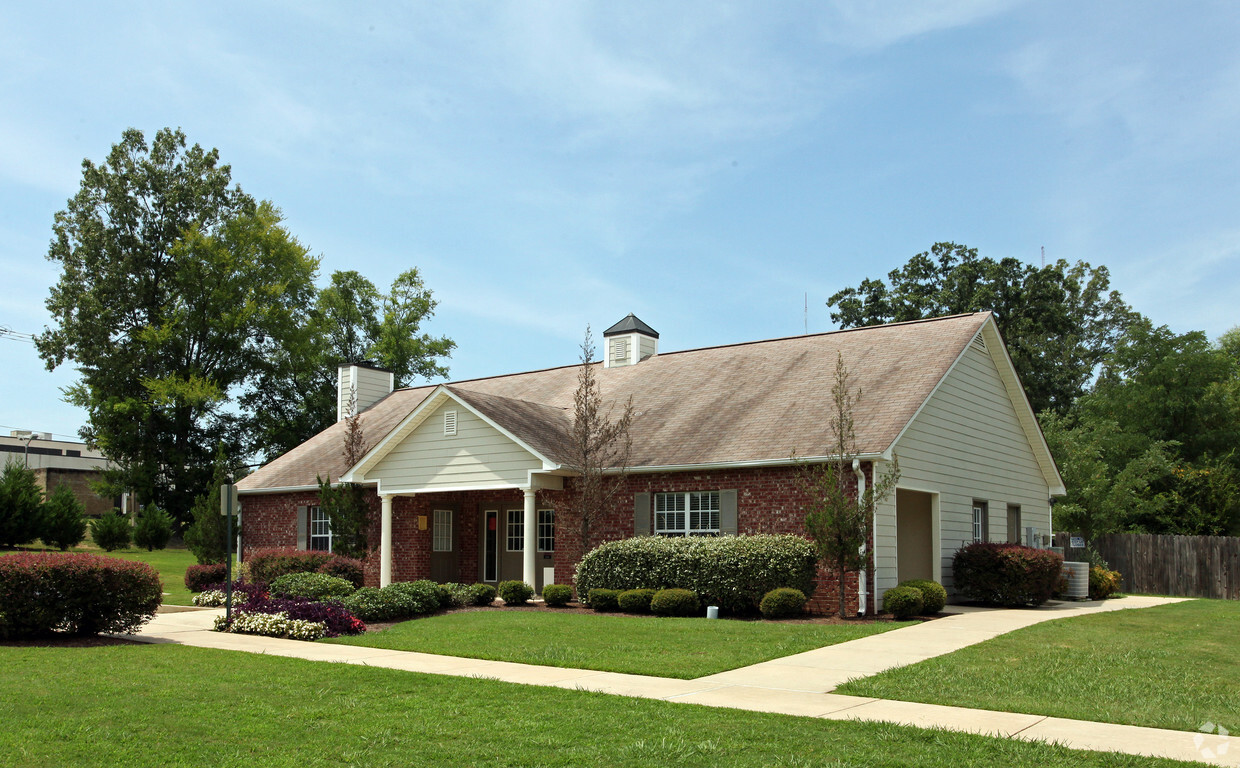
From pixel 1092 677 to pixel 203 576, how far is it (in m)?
20.9

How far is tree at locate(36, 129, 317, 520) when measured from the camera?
1721 inches

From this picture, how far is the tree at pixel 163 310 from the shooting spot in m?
43.7

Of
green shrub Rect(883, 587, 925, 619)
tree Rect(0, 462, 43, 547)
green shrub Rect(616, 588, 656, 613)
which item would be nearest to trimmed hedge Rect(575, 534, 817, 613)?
green shrub Rect(616, 588, 656, 613)

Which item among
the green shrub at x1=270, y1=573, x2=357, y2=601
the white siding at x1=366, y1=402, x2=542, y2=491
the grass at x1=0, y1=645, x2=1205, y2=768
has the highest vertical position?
the white siding at x1=366, y1=402, x2=542, y2=491

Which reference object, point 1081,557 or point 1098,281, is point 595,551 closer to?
point 1081,557

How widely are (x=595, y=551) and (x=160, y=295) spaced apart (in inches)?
1319

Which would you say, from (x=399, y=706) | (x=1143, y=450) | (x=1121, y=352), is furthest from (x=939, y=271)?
(x=399, y=706)

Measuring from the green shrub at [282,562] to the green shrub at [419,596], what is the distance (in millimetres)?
5377

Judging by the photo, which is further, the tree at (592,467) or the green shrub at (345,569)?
the green shrub at (345,569)

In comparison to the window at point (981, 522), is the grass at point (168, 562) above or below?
below

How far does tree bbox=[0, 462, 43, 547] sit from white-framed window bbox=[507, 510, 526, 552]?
1872 centimetres

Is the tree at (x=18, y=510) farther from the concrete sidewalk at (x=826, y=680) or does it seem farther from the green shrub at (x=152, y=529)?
the concrete sidewalk at (x=826, y=680)

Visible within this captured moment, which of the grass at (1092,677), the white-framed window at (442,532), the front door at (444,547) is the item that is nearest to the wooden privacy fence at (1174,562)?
the grass at (1092,677)

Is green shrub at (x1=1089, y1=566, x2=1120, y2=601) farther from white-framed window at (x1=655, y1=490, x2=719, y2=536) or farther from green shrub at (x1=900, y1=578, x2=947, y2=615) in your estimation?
white-framed window at (x1=655, y1=490, x2=719, y2=536)
